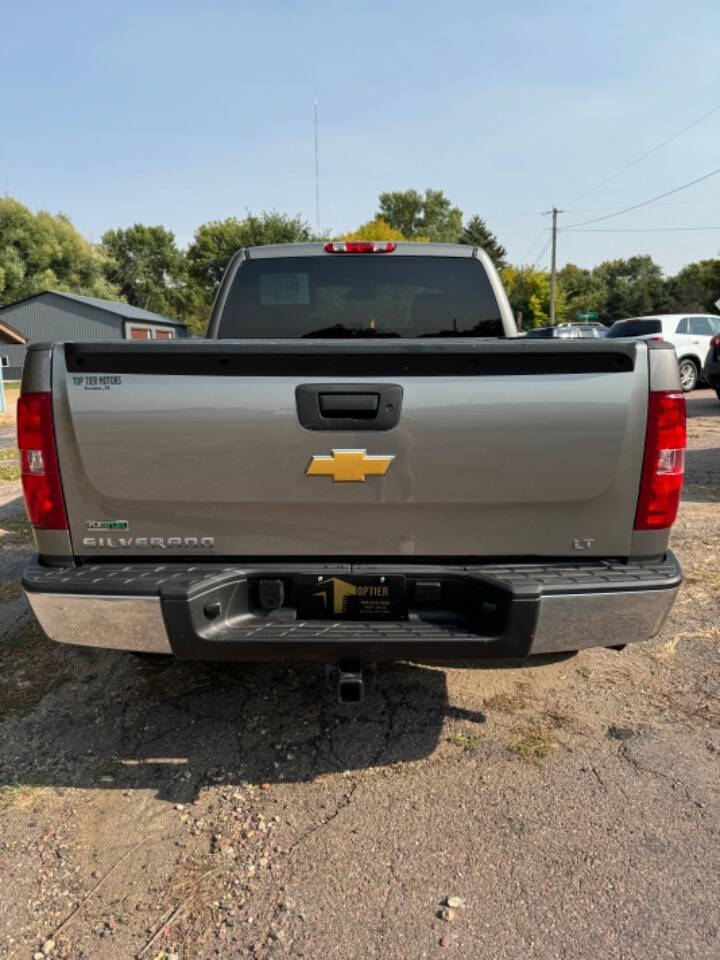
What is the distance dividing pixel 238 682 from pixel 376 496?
61.4 inches

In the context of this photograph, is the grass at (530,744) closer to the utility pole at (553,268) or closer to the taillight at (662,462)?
the taillight at (662,462)

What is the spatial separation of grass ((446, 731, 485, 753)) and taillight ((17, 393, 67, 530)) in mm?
1794

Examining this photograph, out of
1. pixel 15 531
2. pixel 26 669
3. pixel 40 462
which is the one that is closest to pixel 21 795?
pixel 26 669

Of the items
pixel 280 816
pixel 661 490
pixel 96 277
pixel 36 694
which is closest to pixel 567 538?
pixel 661 490

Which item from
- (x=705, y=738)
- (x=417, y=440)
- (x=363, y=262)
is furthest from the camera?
(x=363, y=262)

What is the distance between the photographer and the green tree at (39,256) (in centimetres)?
5028

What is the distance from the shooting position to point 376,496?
86.0 inches

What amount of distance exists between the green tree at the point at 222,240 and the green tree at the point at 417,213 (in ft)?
101

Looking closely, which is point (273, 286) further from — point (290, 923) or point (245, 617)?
point (290, 923)

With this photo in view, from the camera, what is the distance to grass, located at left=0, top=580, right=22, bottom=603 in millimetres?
4466

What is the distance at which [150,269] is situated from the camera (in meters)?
81.2

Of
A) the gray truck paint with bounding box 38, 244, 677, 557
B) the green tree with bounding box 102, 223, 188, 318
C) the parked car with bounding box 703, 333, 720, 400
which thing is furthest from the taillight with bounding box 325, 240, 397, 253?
the green tree with bounding box 102, 223, 188, 318

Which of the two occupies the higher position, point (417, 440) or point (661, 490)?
point (417, 440)

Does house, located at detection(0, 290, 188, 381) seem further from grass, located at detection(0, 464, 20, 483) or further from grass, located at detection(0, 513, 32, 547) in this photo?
grass, located at detection(0, 513, 32, 547)
